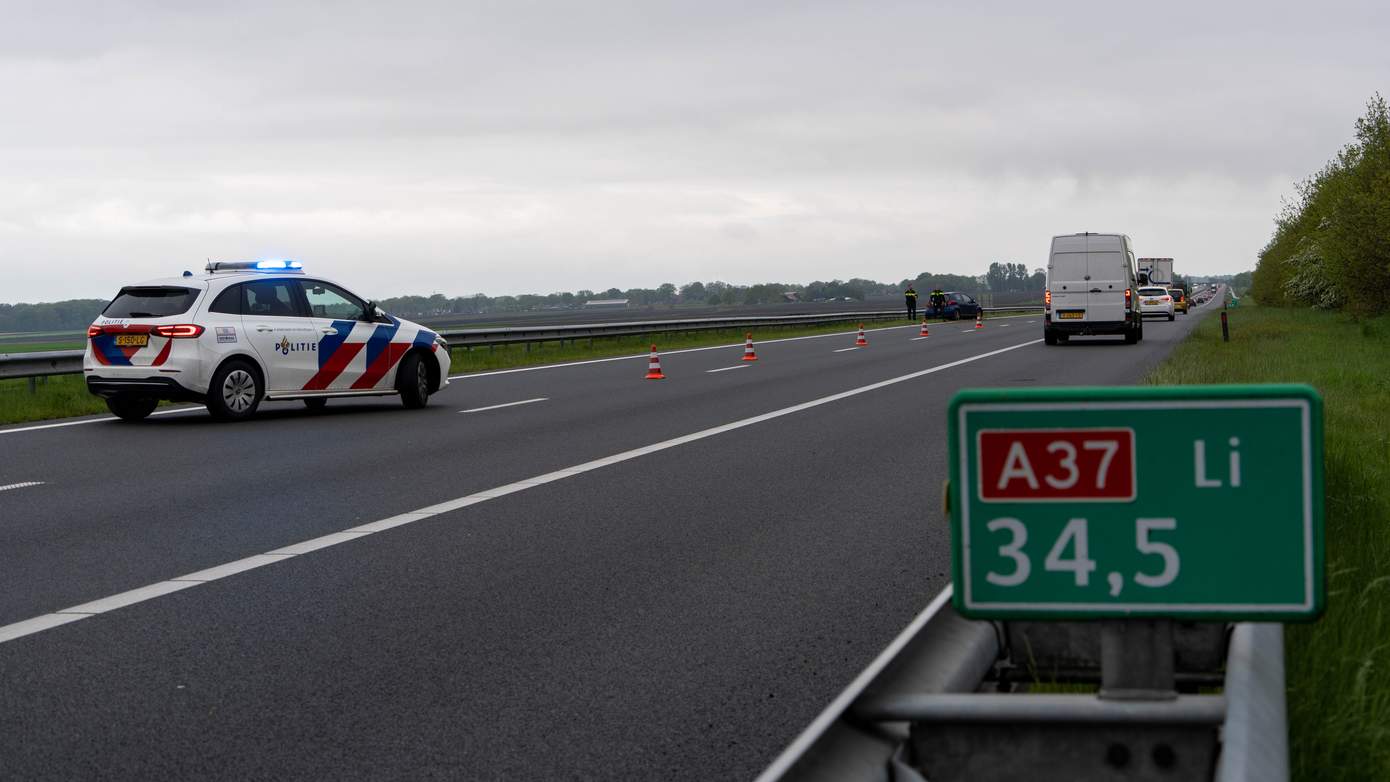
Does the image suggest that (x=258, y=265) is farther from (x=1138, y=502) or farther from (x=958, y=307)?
(x=958, y=307)

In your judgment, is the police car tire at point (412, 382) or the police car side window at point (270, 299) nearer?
the police car side window at point (270, 299)

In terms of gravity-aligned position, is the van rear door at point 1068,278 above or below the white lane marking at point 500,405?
above

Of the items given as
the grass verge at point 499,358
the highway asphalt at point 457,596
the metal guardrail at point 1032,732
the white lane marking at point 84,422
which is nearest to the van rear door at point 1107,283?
the grass verge at point 499,358

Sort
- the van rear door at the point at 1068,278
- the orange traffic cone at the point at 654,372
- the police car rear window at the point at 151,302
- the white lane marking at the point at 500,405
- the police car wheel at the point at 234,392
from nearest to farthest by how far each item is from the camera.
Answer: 1. the police car rear window at the point at 151,302
2. the police car wheel at the point at 234,392
3. the white lane marking at the point at 500,405
4. the orange traffic cone at the point at 654,372
5. the van rear door at the point at 1068,278

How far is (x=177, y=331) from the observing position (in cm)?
1522

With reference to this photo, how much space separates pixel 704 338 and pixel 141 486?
32.4m

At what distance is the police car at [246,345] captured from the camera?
15.3m

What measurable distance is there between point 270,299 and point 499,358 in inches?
538

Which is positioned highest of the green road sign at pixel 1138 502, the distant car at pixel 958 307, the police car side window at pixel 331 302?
the police car side window at pixel 331 302

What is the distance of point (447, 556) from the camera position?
24.5 ft

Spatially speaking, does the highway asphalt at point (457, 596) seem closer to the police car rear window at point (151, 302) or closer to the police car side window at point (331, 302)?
the police car rear window at point (151, 302)

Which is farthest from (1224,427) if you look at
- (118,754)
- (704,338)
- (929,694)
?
(704,338)

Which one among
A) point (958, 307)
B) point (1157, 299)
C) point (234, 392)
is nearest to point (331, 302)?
point (234, 392)

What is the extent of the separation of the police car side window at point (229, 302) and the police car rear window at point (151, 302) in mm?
240
